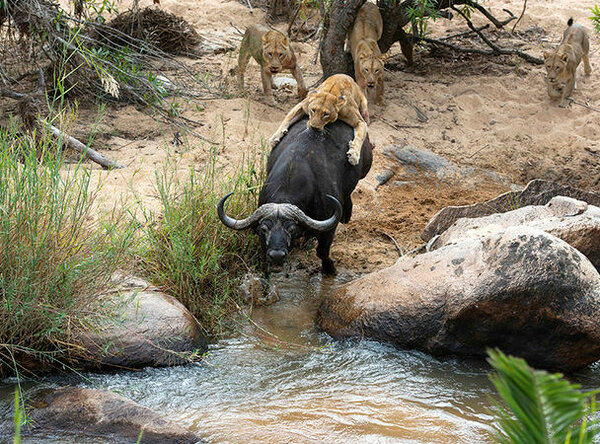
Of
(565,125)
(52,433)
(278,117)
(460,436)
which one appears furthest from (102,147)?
(565,125)

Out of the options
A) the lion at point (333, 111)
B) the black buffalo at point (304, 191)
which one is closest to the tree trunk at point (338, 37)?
the lion at point (333, 111)

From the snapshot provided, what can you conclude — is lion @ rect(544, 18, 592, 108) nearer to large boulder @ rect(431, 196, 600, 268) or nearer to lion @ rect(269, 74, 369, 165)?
lion @ rect(269, 74, 369, 165)

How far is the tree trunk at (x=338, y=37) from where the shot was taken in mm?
10398

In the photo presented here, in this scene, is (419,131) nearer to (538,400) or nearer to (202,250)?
(202,250)

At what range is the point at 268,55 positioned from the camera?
10.1 meters

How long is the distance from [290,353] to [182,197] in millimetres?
2097

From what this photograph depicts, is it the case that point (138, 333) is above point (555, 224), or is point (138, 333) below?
below

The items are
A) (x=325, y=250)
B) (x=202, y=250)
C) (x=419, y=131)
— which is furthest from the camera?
(x=419, y=131)

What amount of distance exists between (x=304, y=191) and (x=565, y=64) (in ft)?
19.4

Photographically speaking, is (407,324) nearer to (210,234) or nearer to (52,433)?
(210,234)

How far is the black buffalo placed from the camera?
6.20 m

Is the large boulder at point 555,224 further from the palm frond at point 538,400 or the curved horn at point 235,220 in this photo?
the palm frond at point 538,400

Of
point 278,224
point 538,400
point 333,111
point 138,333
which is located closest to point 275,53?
point 333,111

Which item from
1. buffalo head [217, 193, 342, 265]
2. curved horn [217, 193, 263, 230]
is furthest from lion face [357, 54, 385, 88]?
curved horn [217, 193, 263, 230]
